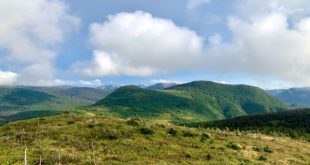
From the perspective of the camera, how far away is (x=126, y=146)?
48.2m

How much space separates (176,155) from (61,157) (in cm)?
1479

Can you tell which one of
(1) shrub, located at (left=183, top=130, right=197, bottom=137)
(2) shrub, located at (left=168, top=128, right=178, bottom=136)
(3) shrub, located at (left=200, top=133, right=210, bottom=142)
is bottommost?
(3) shrub, located at (left=200, top=133, right=210, bottom=142)

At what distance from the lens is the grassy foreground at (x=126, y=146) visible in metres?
42.8

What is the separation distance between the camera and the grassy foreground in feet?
140

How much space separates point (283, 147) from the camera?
60.5 m

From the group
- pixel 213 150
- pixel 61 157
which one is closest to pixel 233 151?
pixel 213 150

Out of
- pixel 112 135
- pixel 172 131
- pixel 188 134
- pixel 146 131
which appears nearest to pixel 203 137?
pixel 188 134

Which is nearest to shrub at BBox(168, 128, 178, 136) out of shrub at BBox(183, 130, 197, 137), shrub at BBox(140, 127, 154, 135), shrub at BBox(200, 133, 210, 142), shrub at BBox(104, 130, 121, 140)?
shrub at BBox(183, 130, 197, 137)

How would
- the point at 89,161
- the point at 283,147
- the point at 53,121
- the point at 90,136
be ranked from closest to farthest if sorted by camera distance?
the point at 89,161, the point at 90,136, the point at 283,147, the point at 53,121

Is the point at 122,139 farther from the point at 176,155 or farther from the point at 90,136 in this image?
the point at 176,155

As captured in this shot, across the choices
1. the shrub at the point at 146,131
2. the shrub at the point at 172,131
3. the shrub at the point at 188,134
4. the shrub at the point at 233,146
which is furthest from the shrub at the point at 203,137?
the shrub at the point at 146,131

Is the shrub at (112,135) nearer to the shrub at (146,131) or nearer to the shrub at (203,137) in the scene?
the shrub at (146,131)

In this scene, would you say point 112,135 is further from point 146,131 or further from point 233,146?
point 233,146

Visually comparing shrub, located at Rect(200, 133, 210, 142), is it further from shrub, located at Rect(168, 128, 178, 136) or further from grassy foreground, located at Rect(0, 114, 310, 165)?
shrub, located at Rect(168, 128, 178, 136)
